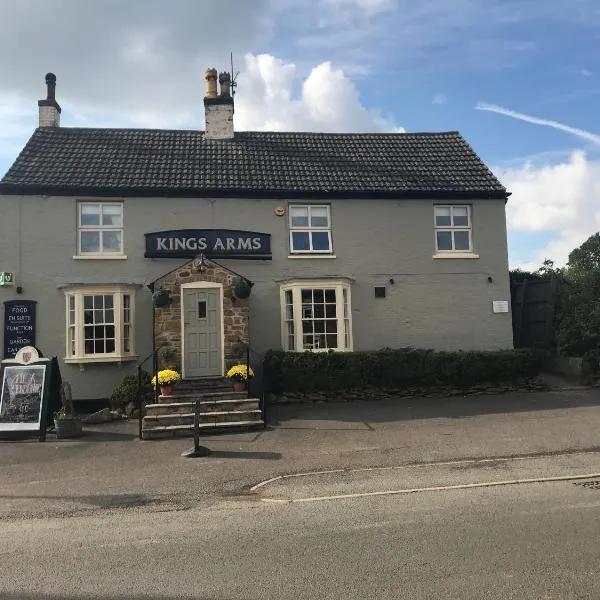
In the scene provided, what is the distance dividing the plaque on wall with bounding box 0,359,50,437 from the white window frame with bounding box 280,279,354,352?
19.9ft

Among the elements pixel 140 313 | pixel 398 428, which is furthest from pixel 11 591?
pixel 140 313

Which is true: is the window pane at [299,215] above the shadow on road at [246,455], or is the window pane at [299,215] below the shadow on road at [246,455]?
above

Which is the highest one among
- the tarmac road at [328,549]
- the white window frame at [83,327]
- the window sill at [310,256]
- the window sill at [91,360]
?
the window sill at [310,256]

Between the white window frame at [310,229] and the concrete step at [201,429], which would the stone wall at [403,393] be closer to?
the concrete step at [201,429]

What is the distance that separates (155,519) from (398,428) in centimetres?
628

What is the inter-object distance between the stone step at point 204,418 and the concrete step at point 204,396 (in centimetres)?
89

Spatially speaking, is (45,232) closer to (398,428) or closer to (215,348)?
(215,348)

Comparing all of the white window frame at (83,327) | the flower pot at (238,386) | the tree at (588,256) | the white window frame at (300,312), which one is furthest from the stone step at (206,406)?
the tree at (588,256)

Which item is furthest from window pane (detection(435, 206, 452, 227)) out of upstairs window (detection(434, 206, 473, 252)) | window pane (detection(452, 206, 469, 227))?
window pane (detection(452, 206, 469, 227))

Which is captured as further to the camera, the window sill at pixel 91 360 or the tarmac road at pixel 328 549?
the window sill at pixel 91 360

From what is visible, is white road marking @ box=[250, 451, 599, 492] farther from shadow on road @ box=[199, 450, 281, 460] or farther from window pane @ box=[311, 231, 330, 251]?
window pane @ box=[311, 231, 330, 251]

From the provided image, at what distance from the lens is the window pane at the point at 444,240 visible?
1677 centimetres

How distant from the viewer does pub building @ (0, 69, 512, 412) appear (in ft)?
48.5

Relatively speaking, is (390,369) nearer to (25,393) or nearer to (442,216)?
(442,216)
